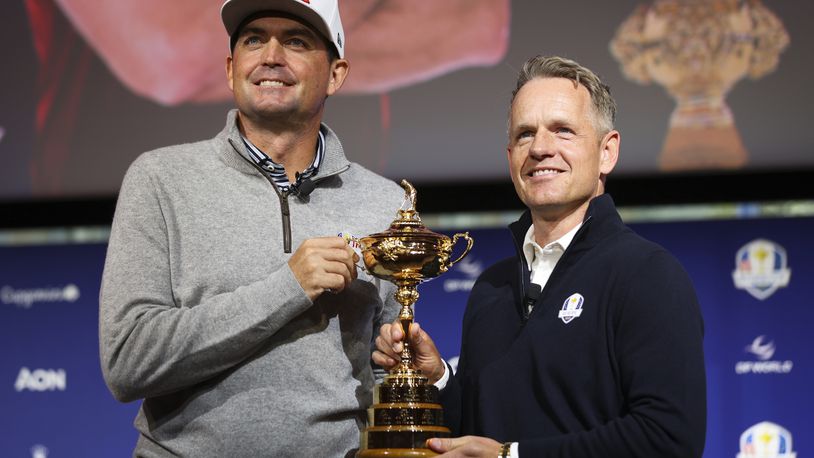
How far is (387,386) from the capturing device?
2062 mm

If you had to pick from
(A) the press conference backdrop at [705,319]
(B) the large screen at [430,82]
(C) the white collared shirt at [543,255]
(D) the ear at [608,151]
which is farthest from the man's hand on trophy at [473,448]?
(B) the large screen at [430,82]

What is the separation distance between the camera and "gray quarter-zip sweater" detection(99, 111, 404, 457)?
6.52 feet

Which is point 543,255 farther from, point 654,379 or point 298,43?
point 298,43

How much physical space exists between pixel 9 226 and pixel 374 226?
225 centimetres

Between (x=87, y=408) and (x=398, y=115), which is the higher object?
(x=398, y=115)

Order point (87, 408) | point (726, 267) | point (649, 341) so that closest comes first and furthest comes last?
point (649, 341)
point (726, 267)
point (87, 408)

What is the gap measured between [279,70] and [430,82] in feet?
5.52

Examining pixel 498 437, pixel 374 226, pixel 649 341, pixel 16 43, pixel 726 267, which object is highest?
pixel 16 43

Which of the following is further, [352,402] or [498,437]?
[352,402]

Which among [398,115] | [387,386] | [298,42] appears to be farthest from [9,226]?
[387,386]

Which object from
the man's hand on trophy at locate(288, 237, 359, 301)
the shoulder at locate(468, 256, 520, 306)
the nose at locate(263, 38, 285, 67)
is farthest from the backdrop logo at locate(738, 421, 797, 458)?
the nose at locate(263, 38, 285, 67)

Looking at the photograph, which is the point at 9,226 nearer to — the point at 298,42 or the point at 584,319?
the point at 298,42

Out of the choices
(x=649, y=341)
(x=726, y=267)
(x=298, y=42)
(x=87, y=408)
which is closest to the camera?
(x=649, y=341)

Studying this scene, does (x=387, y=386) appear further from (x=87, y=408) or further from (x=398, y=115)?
(x=87, y=408)
